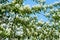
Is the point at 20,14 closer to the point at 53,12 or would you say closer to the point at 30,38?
the point at 30,38

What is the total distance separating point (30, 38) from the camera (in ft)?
40.2

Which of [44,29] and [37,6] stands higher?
[37,6]

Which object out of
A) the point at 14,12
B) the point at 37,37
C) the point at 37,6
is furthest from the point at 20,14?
the point at 37,37

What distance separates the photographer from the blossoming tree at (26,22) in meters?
11.5

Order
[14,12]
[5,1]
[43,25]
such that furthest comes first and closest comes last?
[43,25] → [5,1] → [14,12]

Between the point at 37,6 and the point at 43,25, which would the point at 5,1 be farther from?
the point at 43,25

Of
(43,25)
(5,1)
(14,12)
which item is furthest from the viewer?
(43,25)

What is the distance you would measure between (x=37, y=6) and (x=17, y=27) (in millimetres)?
1645

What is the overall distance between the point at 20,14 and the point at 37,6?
4.01ft

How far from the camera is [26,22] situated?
12.1 meters

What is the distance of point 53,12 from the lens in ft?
44.7

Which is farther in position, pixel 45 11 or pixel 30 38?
pixel 45 11

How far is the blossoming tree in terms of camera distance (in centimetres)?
1149

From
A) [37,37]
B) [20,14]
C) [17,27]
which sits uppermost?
[20,14]
